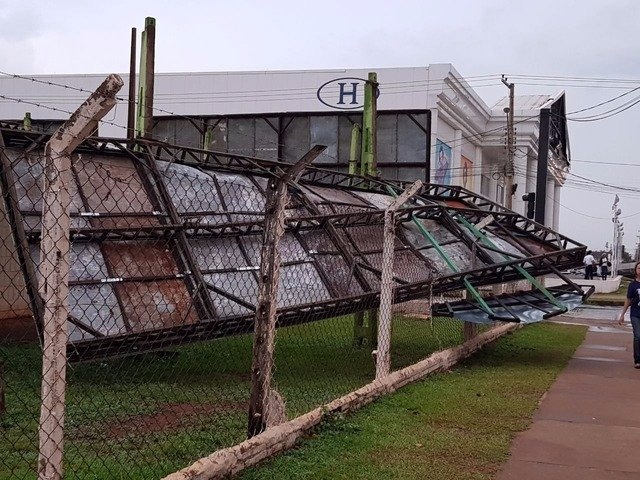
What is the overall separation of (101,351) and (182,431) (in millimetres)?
954

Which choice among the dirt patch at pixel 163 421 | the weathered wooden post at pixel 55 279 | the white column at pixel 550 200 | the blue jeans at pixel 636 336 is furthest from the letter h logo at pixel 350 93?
the weathered wooden post at pixel 55 279

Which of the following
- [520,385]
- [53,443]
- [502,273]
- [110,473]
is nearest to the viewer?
[53,443]

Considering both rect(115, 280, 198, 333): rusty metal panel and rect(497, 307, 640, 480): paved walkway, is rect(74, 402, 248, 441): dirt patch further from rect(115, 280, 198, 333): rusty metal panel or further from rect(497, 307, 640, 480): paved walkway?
rect(497, 307, 640, 480): paved walkway

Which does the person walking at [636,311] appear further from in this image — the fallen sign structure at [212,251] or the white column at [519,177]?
the white column at [519,177]

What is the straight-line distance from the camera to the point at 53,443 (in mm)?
3627

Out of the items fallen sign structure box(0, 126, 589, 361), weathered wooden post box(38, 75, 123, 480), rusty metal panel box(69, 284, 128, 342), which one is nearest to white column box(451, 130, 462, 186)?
fallen sign structure box(0, 126, 589, 361)

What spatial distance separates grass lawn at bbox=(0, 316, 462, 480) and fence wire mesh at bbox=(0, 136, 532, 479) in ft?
0.07

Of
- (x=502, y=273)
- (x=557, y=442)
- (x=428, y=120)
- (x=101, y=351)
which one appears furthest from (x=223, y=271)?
(x=428, y=120)

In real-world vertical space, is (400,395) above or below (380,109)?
below

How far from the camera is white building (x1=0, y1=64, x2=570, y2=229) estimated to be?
2753 cm

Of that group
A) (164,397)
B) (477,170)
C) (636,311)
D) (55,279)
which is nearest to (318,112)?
(477,170)

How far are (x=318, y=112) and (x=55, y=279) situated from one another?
2551 centimetres

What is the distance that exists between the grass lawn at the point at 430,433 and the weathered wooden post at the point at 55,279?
173 cm

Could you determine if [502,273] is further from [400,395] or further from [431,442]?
[431,442]
